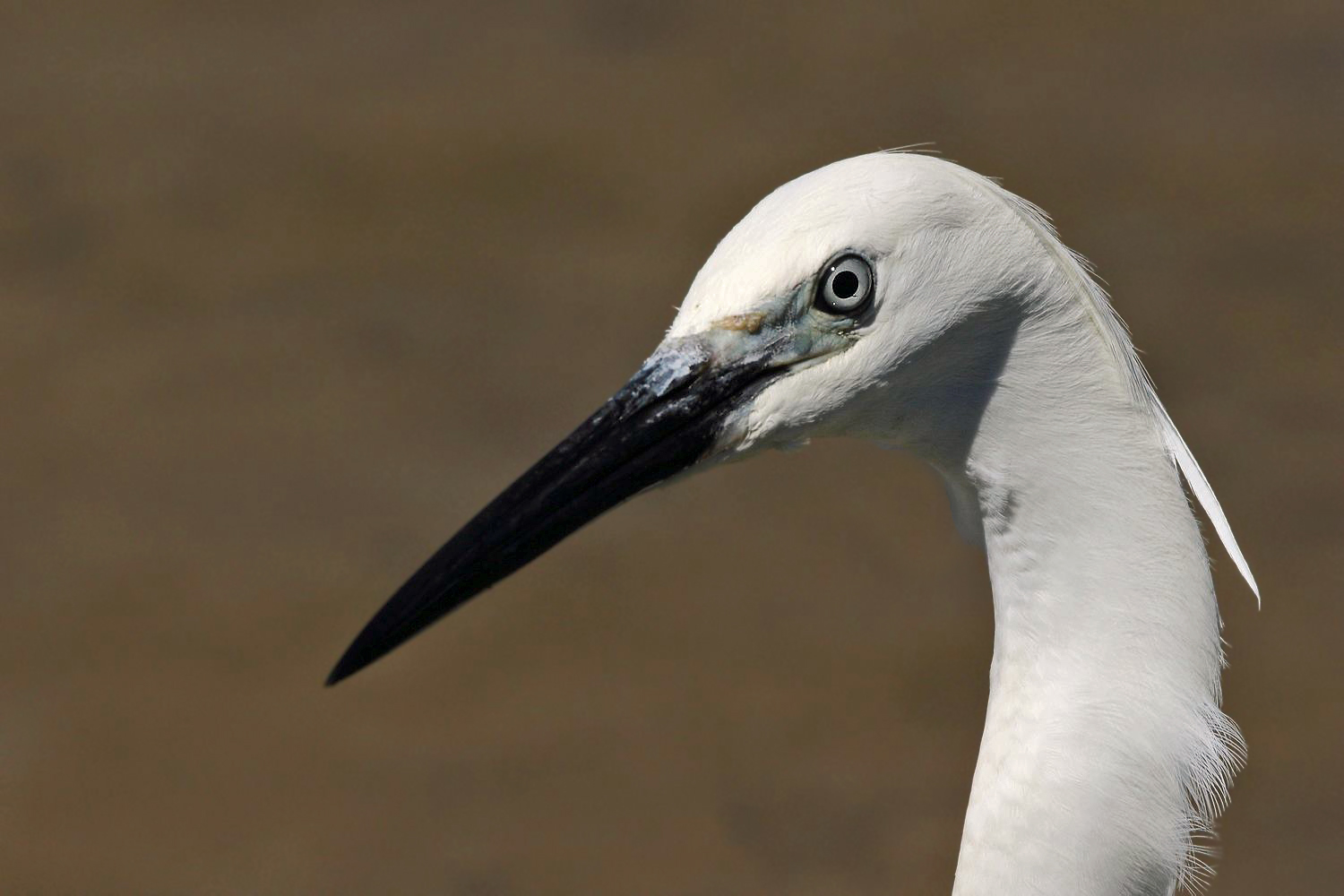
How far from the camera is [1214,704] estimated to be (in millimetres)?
2607

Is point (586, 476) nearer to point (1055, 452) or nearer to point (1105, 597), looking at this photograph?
point (1055, 452)

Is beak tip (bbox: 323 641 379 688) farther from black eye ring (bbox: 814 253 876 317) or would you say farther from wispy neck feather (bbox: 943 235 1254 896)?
wispy neck feather (bbox: 943 235 1254 896)

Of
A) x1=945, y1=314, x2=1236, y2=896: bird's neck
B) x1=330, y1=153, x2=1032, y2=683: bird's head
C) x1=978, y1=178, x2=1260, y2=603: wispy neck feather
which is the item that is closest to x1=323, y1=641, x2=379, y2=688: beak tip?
x1=330, y1=153, x2=1032, y2=683: bird's head

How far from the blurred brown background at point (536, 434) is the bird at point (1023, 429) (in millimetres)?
3250

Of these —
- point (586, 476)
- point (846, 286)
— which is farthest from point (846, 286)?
point (586, 476)

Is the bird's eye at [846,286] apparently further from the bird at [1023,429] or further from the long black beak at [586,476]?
the long black beak at [586,476]

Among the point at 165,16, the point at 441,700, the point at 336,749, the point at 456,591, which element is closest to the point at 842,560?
the point at 441,700

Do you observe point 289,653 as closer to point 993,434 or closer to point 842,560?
point 842,560

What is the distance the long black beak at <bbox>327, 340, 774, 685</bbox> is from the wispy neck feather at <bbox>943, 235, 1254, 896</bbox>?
1.57 feet

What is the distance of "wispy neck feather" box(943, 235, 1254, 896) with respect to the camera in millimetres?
2562

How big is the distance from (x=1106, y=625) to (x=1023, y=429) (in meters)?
0.36

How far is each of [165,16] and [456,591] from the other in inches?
275

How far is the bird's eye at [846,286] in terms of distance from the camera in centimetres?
250

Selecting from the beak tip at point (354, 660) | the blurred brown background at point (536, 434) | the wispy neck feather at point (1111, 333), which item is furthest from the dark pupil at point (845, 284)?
the blurred brown background at point (536, 434)
